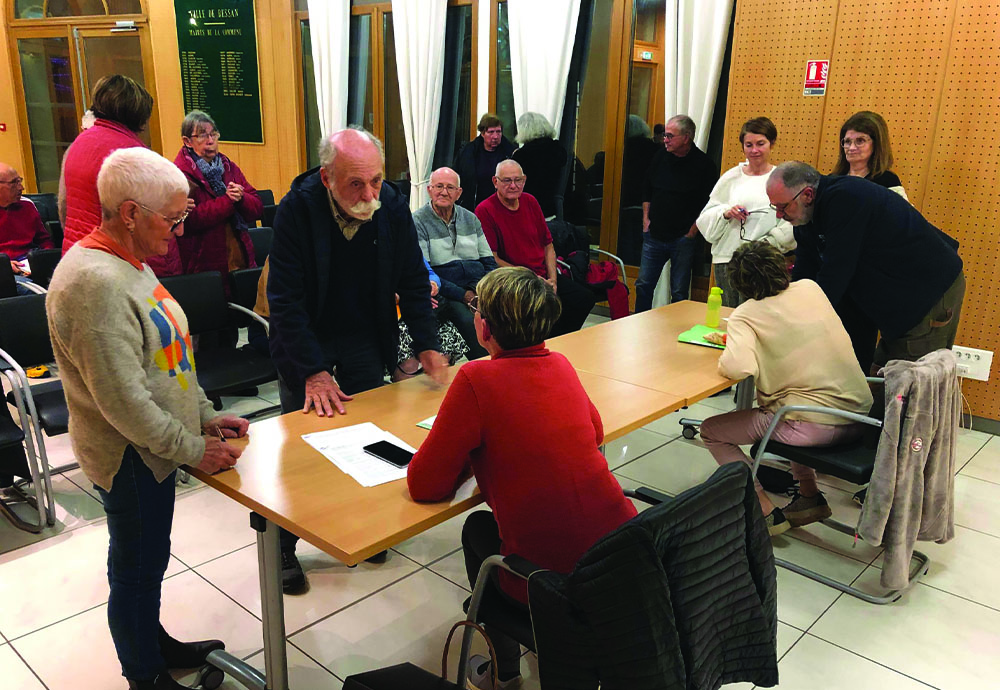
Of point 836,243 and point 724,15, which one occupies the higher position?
point 724,15

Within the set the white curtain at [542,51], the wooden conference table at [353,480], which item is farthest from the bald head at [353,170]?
the white curtain at [542,51]

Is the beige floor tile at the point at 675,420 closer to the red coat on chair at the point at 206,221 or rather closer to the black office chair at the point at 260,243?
the red coat on chair at the point at 206,221

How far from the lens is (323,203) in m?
2.45

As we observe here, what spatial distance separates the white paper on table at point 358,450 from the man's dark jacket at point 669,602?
0.57m

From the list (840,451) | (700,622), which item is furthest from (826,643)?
(700,622)

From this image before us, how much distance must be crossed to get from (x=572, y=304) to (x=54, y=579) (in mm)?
3242

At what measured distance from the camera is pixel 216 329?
3.95 metres

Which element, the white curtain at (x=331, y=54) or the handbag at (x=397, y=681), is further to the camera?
the white curtain at (x=331, y=54)

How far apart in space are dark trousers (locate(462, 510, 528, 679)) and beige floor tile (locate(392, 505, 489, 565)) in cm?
80

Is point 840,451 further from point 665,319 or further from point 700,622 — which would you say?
point 700,622

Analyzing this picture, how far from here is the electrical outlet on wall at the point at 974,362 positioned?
4.27m

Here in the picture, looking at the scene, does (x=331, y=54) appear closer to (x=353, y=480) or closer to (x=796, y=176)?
(x=796, y=176)

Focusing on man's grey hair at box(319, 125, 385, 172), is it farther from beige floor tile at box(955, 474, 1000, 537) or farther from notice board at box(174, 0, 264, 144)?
notice board at box(174, 0, 264, 144)

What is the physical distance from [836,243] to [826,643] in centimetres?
165
